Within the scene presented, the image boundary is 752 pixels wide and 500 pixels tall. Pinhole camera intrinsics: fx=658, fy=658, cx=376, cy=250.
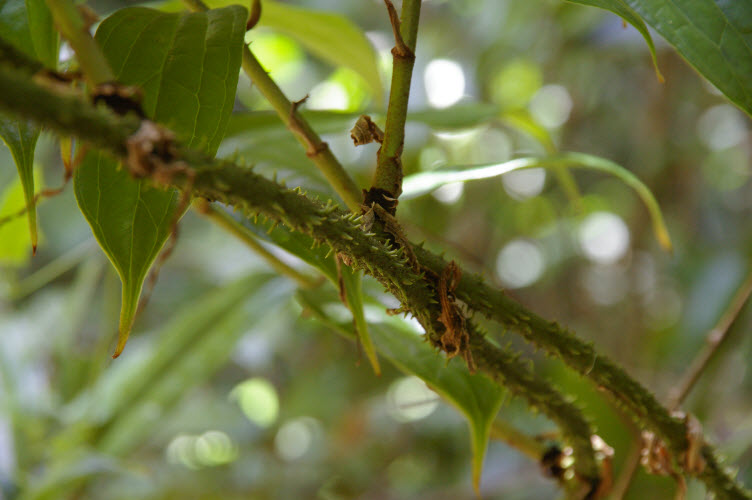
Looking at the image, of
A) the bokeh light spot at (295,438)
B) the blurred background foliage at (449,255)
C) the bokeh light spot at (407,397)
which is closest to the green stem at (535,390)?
the blurred background foliage at (449,255)

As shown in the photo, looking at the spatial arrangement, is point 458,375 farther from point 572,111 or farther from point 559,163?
point 572,111

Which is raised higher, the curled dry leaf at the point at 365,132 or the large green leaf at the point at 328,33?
the curled dry leaf at the point at 365,132

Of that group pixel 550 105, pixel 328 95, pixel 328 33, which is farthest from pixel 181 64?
pixel 550 105

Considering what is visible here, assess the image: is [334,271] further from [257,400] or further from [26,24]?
[257,400]

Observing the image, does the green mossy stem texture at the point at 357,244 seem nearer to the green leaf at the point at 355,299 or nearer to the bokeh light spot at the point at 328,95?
the green leaf at the point at 355,299

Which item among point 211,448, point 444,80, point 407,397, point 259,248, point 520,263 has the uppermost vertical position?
point 259,248
